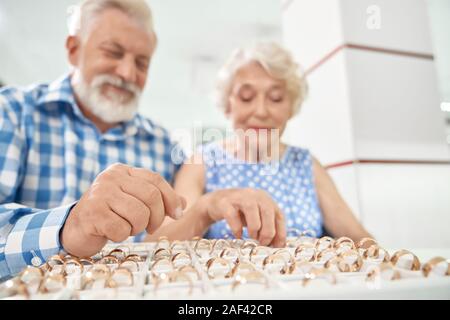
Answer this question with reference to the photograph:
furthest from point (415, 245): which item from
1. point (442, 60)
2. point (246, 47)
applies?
point (246, 47)

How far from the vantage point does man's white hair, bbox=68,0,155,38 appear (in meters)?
0.65

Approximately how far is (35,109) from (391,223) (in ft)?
2.67

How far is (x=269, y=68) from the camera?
0.67 meters

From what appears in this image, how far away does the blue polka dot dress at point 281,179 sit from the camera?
632 millimetres

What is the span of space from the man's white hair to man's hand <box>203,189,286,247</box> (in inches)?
19.1

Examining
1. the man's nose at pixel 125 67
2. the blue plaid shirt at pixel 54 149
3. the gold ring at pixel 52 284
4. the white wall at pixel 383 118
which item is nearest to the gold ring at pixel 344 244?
the gold ring at pixel 52 284

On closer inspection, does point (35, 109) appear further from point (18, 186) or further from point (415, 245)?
point (415, 245)

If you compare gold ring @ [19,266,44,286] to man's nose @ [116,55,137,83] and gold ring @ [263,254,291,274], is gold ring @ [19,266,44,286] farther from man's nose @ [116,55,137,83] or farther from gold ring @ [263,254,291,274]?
man's nose @ [116,55,137,83]

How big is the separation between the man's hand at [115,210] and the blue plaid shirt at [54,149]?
0.33 feet

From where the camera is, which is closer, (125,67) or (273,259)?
(273,259)

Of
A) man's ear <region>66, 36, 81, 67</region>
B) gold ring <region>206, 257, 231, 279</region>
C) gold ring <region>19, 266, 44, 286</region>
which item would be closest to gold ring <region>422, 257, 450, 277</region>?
gold ring <region>206, 257, 231, 279</region>

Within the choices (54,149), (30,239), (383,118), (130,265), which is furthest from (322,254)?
(383,118)

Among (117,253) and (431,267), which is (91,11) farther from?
(431,267)

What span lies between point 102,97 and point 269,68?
0.37m
